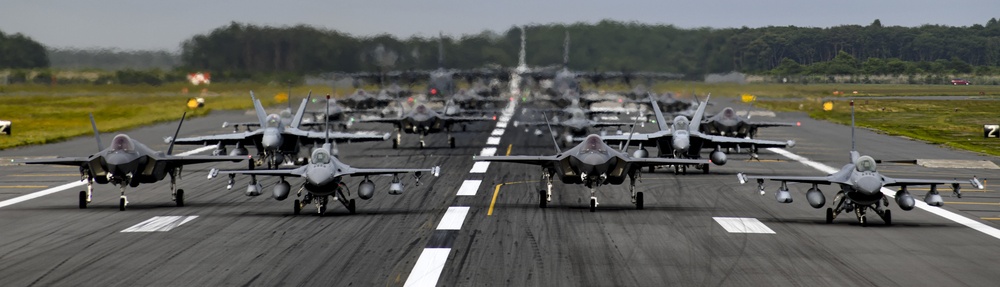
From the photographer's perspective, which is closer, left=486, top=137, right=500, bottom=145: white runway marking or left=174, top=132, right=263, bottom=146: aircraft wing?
left=174, top=132, right=263, bottom=146: aircraft wing

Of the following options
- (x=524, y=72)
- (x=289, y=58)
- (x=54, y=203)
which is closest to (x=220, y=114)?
(x=289, y=58)

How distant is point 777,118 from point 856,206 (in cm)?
6969

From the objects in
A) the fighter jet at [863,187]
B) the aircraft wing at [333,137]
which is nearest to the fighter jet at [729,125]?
the aircraft wing at [333,137]

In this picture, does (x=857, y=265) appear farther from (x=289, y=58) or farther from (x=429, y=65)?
(x=429, y=65)

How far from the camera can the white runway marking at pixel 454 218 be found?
31.1 m

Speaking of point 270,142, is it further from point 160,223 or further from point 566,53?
point 566,53

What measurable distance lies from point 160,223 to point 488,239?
9.84 metres

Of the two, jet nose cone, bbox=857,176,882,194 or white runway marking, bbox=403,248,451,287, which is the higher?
jet nose cone, bbox=857,176,882,194

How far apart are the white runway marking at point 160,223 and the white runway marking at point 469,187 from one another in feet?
34.3

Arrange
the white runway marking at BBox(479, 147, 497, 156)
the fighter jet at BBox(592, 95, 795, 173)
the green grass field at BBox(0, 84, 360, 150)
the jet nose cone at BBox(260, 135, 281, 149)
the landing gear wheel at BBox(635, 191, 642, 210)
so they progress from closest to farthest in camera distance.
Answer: the landing gear wheel at BBox(635, 191, 642, 210) → the fighter jet at BBox(592, 95, 795, 173) → the jet nose cone at BBox(260, 135, 281, 149) → the white runway marking at BBox(479, 147, 497, 156) → the green grass field at BBox(0, 84, 360, 150)

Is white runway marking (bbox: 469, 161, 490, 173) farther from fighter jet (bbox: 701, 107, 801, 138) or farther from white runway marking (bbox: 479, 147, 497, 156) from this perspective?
fighter jet (bbox: 701, 107, 801, 138)

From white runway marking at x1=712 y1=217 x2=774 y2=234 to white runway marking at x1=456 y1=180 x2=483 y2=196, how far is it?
34.5 feet

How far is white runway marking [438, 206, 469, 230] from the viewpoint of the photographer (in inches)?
Result: 1225

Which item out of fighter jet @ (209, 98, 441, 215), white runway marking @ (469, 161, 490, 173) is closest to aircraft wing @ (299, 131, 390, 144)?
white runway marking @ (469, 161, 490, 173)
